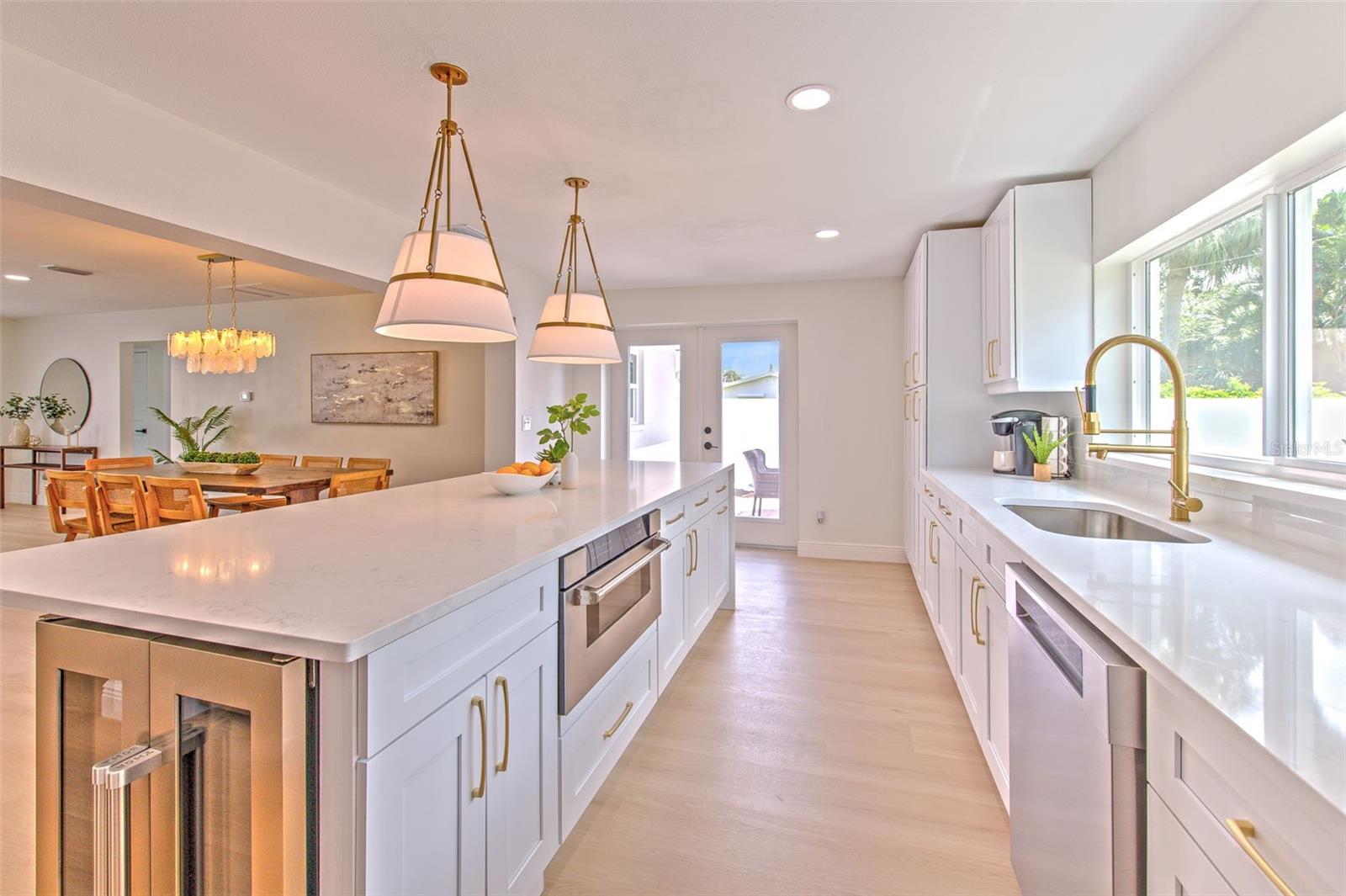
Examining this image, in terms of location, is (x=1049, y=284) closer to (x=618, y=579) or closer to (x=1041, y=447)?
(x=1041, y=447)

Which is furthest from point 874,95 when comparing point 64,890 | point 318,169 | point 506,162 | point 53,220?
point 53,220

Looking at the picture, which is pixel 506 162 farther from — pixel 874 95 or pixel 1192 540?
pixel 1192 540

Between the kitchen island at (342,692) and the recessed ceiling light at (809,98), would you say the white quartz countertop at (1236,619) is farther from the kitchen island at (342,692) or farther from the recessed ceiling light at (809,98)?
the recessed ceiling light at (809,98)

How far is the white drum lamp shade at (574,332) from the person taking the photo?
2.72 metres

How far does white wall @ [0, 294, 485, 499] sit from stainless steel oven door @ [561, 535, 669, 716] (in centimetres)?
353

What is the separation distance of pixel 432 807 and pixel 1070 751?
1.18m

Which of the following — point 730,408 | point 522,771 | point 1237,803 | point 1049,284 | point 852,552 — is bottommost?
point 852,552

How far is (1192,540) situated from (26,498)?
36.5 feet

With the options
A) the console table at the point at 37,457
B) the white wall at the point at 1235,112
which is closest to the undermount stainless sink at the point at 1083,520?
the white wall at the point at 1235,112

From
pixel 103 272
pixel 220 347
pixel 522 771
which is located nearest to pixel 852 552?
pixel 522 771

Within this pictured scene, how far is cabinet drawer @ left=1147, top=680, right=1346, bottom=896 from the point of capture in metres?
0.58

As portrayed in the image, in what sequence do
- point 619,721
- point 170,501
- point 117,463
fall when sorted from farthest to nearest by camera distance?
point 117,463, point 170,501, point 619,721

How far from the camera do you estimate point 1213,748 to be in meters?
0.77

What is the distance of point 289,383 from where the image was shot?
6367 millimetres
